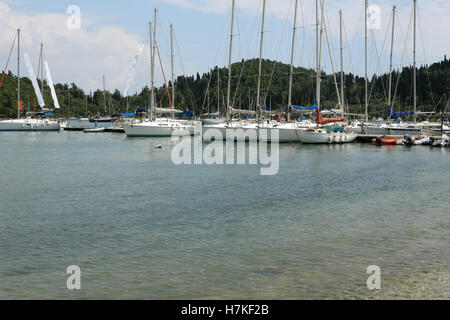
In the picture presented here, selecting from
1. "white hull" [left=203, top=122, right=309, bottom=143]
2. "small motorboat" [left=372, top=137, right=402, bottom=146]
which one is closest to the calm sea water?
"white hull" [left=203, top=122, right=309, bottom=143]

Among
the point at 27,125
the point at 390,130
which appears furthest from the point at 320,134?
the point at 27,125

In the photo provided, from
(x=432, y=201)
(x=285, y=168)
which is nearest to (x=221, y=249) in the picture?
(x=432, y=201)

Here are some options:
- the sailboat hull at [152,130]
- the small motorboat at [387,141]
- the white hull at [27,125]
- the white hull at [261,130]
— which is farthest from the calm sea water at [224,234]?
the white hull at [27,125]

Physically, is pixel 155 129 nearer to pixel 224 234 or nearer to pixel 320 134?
pixel 320 134

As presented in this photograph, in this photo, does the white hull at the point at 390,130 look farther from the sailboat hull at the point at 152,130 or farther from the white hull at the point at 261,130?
the sailboat hull at the point at 152,130

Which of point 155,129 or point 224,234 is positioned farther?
point 155,129

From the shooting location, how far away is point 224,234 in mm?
20406

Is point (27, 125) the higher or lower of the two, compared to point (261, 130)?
higher

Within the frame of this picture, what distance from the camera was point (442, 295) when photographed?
13.1 metres

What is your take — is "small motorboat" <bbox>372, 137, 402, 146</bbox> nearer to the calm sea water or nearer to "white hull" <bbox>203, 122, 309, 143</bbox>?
"white hull" <bbox>203, 122, 309, 143</bbox>

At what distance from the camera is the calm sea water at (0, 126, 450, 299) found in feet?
46.6

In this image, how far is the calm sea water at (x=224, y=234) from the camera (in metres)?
14.2

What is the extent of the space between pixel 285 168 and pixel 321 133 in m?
26.7
